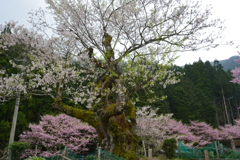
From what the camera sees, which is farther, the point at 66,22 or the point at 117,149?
the point at 66,22

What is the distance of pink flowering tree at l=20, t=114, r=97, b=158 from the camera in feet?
37.2

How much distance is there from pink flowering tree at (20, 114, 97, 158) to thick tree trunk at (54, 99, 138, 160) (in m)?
6.91

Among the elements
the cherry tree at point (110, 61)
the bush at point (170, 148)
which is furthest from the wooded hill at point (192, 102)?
the cherry tree at point (110, 61)

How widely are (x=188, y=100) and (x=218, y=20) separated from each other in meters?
22.1

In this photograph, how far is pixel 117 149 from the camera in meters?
4.90

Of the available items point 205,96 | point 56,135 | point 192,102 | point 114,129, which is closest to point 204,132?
point 192,102

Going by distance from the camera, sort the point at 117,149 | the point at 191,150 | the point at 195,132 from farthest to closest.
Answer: the point at 195,132
the point at 191,150
the point at 117,149

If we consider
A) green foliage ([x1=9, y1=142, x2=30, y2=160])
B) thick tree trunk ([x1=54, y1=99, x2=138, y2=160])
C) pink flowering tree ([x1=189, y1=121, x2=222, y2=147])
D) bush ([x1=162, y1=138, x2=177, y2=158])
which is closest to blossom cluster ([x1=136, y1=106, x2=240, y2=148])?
pink flowering tree ([x1=189, y1=121, x2=222, y2=147])

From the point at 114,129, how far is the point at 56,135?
27.2 ft

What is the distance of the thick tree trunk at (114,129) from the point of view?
4879 millimetres

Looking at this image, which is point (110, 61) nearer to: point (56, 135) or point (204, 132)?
point (56, 135)

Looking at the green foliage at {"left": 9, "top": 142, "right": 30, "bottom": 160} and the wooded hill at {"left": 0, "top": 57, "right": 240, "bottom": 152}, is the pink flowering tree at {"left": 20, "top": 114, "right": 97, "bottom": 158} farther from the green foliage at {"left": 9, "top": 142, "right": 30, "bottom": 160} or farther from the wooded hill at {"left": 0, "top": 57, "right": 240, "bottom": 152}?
the wooded hill at {"left": 0, "top": 57, "right": 240, "bottom": 152}

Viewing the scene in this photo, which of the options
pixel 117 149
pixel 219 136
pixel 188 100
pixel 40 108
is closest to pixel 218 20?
pixel 117 149

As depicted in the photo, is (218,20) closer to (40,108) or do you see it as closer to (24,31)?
(24,31)
